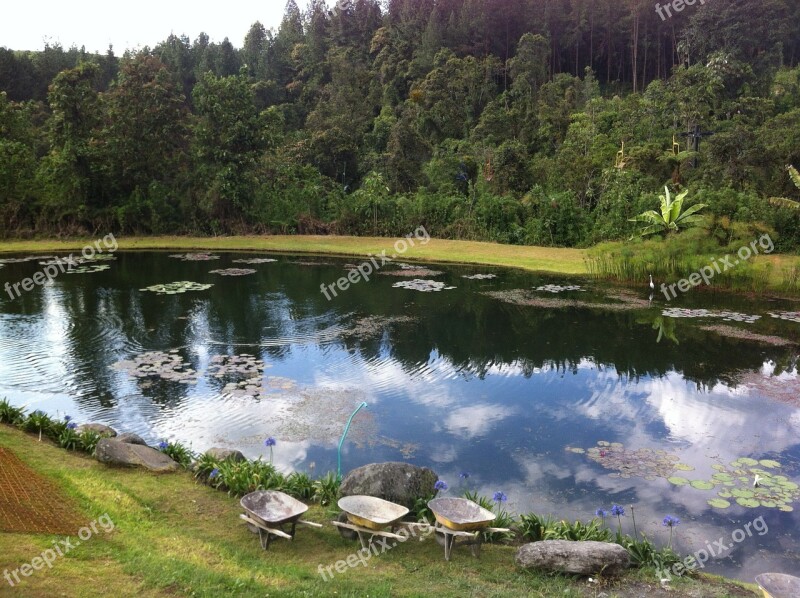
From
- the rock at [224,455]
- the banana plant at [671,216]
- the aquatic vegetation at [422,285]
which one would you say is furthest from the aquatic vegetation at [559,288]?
the rock at [224,455]

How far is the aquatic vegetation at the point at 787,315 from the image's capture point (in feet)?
50.3

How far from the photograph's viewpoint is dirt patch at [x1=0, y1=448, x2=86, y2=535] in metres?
5.33

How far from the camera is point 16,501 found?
→ 18.8ft

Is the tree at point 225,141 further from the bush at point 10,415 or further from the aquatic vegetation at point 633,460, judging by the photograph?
the aquatic vegetation at point 633,460

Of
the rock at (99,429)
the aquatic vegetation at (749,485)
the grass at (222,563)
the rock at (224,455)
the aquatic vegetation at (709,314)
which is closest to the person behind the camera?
the grass at (222,563)

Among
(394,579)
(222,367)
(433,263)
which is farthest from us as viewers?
(433,263)

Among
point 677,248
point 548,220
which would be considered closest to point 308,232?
point 548,220

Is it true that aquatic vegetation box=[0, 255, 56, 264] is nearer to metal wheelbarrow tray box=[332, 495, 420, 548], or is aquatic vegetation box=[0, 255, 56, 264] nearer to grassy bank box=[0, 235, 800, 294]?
grassy bank box=[0, 235, 800, 294]

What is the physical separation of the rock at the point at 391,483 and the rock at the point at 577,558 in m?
1.26

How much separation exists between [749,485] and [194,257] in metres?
21.5

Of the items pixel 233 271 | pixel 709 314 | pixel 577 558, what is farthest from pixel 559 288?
pixel 577 558

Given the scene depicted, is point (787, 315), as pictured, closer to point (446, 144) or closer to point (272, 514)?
point (272, 514)

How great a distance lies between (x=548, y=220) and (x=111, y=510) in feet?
71.9

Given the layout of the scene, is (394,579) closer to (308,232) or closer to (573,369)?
(573,369)
